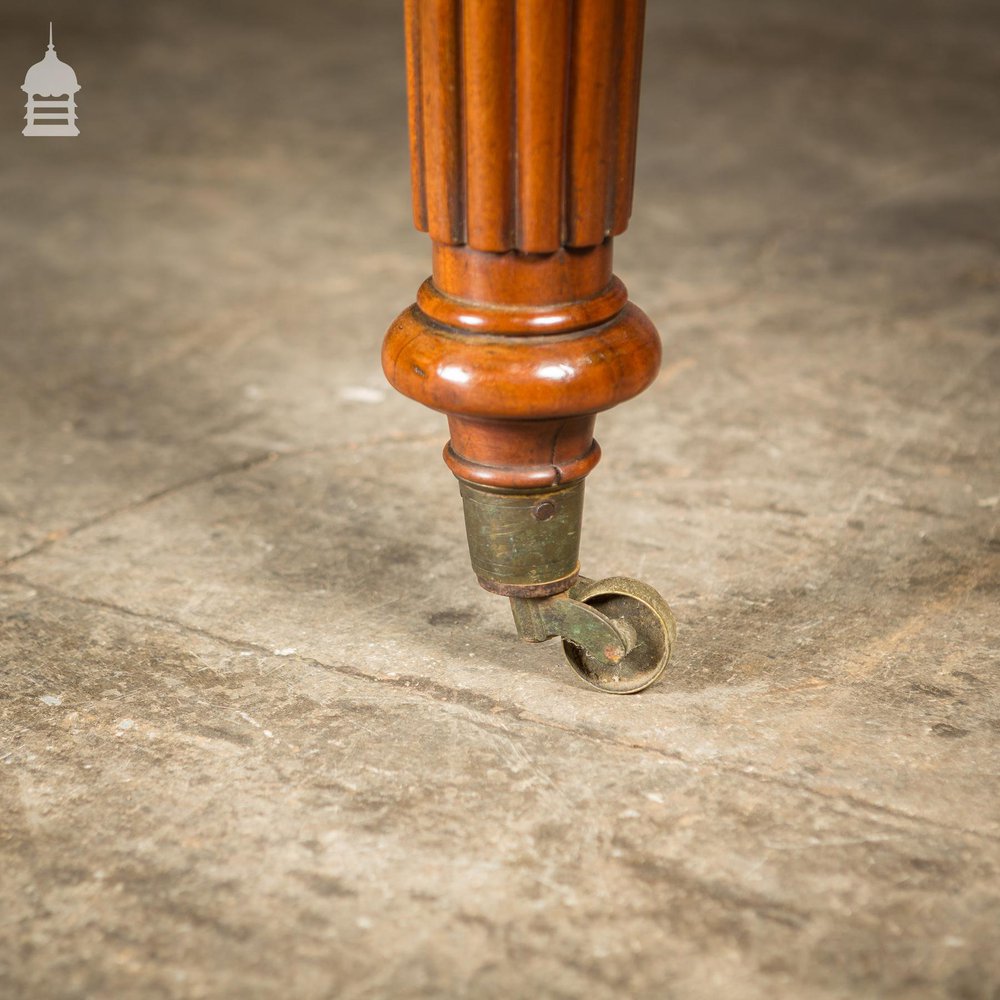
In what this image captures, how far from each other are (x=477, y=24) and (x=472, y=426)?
0.46m

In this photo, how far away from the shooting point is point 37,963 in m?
1.33

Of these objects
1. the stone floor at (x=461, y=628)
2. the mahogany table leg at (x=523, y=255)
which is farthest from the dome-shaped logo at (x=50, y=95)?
the mahogany table leg at (x=523, y=255)

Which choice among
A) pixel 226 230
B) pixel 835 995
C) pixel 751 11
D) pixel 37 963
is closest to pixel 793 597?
pixel 835 995

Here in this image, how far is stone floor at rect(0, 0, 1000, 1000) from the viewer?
4.51ft

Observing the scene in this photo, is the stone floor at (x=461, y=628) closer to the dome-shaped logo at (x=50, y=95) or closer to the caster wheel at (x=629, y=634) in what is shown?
the caster wheel at (x=629, y=634)

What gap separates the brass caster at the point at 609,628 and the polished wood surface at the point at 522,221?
0.19 m

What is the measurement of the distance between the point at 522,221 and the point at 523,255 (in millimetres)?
44

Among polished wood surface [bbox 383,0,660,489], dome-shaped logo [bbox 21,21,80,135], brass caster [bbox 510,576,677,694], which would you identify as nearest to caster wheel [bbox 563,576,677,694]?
brass caster [bbox 510,576,677,694]

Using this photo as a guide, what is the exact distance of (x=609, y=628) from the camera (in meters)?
A: 1.69

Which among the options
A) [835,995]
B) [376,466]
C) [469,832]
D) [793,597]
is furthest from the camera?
[376,466]

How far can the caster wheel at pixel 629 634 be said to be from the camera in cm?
171

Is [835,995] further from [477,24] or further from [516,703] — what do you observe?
[477,24]

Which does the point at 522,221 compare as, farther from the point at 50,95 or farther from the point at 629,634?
the point at 50,95

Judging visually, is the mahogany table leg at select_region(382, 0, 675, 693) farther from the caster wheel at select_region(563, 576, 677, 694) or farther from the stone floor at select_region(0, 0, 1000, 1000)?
the stone floor at select_region(0, 0, 1000, 1000)
